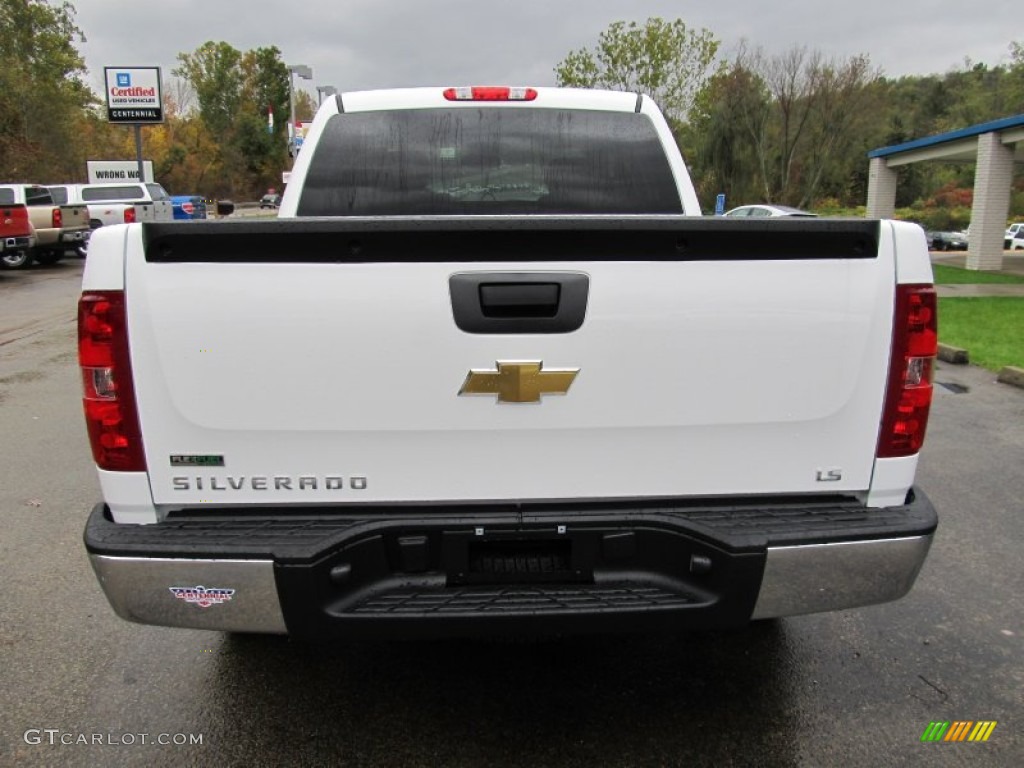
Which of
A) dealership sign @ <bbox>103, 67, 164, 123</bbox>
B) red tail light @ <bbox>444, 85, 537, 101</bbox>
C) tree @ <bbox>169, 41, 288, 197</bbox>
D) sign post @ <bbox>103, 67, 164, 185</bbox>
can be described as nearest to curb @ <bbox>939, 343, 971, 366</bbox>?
red tail light @ <bbox>444, 85, 537, 101</bbox>

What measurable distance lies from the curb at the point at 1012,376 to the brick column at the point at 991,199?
14509mm

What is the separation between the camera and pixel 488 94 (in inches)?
147

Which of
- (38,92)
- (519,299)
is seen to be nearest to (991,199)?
(519,299)

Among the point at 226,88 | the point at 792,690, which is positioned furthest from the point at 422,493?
the point at 226,88

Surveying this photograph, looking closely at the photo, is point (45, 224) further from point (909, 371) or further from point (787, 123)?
point (787, 123)

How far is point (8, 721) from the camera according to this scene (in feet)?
8.82

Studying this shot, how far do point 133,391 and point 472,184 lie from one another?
6.31ft

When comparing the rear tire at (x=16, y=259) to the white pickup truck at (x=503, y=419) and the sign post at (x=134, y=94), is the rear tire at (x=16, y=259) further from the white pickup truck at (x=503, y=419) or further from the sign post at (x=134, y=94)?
the white pickup truck at (x=503, y=419)

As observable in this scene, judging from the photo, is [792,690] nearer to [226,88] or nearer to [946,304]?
[946,304]

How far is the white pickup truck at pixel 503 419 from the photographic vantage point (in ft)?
6.86

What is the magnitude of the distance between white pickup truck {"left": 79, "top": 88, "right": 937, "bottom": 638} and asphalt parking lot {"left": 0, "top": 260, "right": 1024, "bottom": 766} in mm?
615

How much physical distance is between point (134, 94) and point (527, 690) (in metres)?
37.4

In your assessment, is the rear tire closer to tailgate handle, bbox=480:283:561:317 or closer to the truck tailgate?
the truck tailgate

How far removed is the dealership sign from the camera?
109 ft
